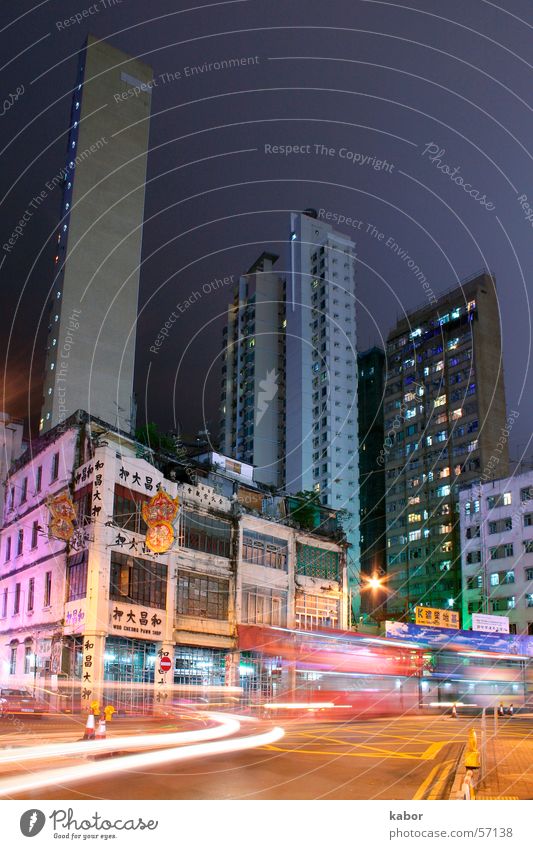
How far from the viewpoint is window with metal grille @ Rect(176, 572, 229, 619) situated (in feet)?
166

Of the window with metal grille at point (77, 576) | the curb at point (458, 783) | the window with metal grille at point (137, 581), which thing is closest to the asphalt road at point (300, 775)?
the curb at point (458, 783)

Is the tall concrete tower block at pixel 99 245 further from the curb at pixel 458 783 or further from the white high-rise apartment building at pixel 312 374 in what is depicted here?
the curb at pixel 458 783

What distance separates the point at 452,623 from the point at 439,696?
10.2 meters

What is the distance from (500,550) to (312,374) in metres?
47.2

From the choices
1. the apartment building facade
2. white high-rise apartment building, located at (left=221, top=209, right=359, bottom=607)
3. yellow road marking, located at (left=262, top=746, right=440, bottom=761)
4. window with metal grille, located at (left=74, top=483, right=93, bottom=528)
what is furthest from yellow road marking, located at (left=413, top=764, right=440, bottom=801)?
the apartment building facade

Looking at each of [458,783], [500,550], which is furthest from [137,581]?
[500,550]

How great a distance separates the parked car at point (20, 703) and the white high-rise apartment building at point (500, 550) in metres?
54.7

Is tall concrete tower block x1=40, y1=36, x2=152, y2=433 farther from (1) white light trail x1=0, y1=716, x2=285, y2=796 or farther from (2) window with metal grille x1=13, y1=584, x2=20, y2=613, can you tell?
(1) white light trail x1=0, y1=716, x2=285, y2=796

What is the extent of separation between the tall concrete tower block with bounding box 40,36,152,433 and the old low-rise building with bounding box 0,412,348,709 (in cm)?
2541

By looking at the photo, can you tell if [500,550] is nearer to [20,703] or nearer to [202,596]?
[202,596]

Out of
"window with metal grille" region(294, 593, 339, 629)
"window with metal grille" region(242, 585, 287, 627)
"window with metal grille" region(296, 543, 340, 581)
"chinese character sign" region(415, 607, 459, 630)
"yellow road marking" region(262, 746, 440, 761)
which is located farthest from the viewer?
"chinese character sign" region(415, 607, 459, 630)

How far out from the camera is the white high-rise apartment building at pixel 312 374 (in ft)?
377
